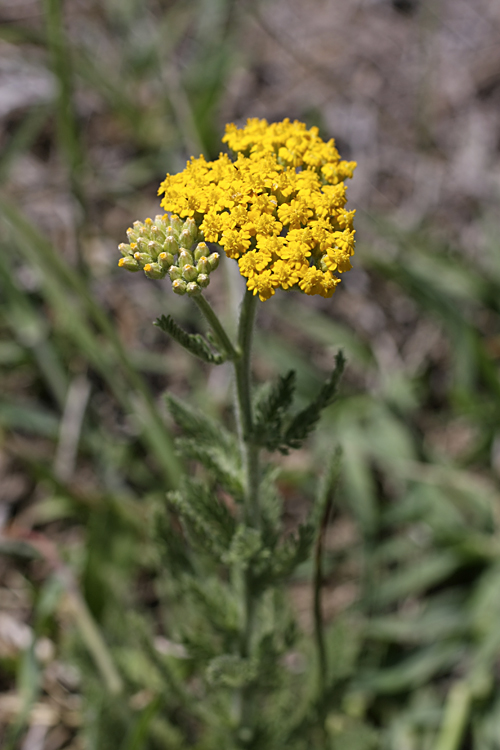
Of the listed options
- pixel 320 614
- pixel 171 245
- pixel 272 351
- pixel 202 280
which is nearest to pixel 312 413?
pixel 202 280

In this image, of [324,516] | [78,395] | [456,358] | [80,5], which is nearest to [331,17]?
[80,5]

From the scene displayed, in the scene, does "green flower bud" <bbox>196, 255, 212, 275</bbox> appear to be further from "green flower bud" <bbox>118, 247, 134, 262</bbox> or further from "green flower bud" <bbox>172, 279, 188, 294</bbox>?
"green flower bud" <bbox>118, 247, 134, 262</bbox>

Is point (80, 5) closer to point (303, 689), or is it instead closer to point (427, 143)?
point (427, 143)

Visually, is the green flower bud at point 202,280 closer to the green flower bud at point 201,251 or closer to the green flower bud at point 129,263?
the green flower bud at point 201,251

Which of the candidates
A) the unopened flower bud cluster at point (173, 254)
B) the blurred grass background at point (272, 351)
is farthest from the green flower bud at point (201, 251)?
the blurred grass background at point (272, 351)

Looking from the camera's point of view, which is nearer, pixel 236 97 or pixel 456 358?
pixel 456 358

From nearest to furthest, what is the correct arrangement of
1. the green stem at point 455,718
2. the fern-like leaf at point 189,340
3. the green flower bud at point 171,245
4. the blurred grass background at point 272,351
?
the fern-like leaf at point 189,340 → the green flower bud at point 171,245 → the green stem at point 455,718 → the blurred grass background at point 272,351
